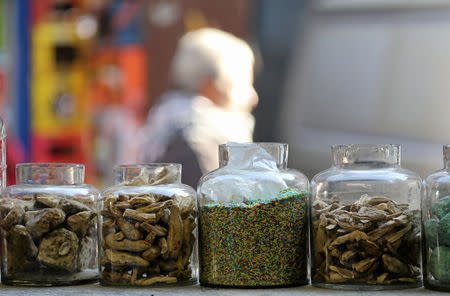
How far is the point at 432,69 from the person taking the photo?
9.19ft

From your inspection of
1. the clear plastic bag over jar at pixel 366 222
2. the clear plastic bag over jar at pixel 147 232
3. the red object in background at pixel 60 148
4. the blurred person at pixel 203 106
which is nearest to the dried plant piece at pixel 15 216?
the clear plastic bag over jar at pixel 147 232

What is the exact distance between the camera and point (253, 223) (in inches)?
40.3

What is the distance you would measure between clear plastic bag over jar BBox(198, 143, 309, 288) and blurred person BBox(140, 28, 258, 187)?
1.46 metres

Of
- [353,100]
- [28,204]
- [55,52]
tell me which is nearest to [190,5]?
[55,52]

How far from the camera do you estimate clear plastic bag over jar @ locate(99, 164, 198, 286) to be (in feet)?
3.37

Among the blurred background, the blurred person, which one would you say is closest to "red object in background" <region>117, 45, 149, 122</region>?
the blurred background

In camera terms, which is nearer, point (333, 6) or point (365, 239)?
point (365, 239)

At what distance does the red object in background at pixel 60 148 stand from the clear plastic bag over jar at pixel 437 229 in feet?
9.91

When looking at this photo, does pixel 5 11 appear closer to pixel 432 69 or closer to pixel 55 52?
pixel 55 52

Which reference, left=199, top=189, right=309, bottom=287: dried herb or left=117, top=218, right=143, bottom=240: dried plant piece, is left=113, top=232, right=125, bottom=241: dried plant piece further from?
left=199, top=189, right=309, bottom=287: dried herb

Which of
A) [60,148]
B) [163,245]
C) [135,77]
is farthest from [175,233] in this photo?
[60,148]

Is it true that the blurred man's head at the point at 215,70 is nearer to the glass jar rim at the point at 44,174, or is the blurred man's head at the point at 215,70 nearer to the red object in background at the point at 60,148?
the red object in background at the point at 60,148

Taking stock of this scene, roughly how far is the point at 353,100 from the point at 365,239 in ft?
6.38

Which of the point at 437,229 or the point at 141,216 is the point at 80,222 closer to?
the point at 141,216
